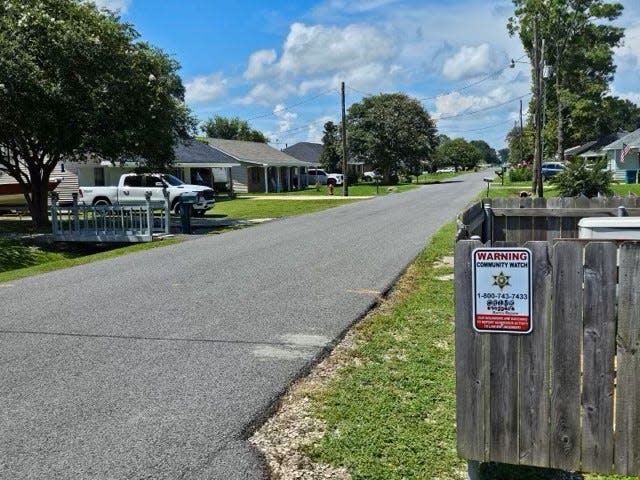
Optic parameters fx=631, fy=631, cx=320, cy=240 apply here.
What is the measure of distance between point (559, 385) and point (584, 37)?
57.5 m

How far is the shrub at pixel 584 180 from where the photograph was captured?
17541mm

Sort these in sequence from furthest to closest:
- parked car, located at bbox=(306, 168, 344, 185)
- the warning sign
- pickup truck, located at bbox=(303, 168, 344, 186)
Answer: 1. parked car, located at bbox=(306, 168, 344, 185)
2. pickup truck, located at bbox=(303, 168, 344, 186)
3. the warning sign

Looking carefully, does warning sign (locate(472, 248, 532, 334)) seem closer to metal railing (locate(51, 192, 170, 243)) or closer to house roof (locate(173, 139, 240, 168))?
metal railing (locate(51, 192, 170, 243))

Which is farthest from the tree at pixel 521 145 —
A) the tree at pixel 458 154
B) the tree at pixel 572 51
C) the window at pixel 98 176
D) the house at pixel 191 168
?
the window at pixel 98 176

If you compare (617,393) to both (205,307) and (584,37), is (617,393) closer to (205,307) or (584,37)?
(205,307)

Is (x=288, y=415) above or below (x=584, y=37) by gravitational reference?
below

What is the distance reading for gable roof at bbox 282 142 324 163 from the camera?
3120 inches

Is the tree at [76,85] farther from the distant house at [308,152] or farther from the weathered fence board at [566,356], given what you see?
the distant house at [308,152]

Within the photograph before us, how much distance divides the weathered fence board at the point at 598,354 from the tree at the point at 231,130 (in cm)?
9033

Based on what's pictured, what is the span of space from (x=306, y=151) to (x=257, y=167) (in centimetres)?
2957

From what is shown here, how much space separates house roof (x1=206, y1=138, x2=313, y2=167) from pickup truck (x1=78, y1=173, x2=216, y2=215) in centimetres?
2190

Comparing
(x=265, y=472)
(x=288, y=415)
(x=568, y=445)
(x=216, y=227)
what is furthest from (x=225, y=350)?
(x=216, y=227)

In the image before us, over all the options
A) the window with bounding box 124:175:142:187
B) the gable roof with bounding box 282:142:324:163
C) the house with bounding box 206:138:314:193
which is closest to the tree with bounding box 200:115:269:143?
the gable roof with bounding box 282:142:324:163

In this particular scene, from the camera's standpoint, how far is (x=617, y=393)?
10.3ft
